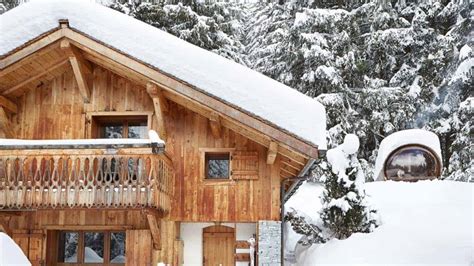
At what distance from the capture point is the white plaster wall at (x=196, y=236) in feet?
41.5

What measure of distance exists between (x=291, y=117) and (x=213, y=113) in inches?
62.8

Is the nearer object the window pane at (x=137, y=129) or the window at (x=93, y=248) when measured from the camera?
the window at (x=93, y=248)

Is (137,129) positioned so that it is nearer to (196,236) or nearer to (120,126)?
(120,126)

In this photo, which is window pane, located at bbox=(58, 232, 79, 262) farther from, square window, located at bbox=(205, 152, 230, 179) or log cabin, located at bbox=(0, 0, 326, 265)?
square window, located at bbox=(205, 152, 230, 179)

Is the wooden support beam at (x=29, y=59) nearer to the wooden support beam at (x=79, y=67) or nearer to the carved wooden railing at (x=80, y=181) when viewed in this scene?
the wooden support beam at (x=79, y=67)

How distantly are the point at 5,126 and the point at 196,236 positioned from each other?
4821mm

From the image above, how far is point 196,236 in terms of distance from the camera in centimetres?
1280

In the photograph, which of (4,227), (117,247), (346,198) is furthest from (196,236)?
(4,227)

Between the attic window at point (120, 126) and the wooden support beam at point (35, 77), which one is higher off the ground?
the wooden support beam at point (35, 77)

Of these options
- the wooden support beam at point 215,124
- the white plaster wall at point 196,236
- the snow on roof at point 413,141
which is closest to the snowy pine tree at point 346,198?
the white plaster wall at point 196,236

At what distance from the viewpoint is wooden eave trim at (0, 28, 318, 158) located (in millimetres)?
11477

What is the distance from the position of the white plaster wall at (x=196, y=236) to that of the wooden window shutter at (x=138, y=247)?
81cm

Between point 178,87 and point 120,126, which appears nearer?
point 178,87

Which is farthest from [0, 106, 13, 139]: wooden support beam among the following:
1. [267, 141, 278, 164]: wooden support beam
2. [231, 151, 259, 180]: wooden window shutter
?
[267, 141, 278, 164]: wooden support beam
